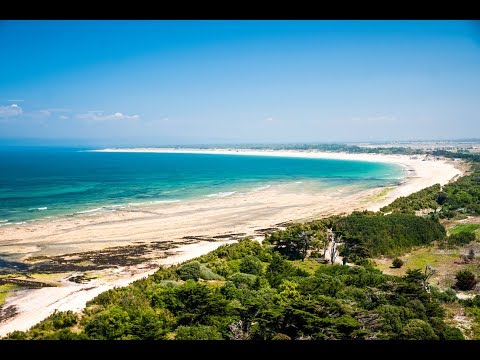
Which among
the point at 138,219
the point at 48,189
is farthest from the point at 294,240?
the point at 48,189

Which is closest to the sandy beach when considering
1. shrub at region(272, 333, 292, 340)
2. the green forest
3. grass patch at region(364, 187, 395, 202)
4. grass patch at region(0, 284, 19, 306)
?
grass patch at region(364, 187, 395, 202)

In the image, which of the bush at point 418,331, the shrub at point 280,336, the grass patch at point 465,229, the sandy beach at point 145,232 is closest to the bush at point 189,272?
the sandy beach at point 145,232

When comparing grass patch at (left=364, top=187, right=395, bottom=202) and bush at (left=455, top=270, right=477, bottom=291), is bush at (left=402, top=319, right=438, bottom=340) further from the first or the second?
grass patch at (left=364, top=187, right=395, bottom=202)

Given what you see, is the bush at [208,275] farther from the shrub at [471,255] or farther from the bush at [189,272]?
the shrub at [471,255]

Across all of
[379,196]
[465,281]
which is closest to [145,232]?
[465,281]

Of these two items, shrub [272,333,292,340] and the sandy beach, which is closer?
shrub [272,333,292,340]

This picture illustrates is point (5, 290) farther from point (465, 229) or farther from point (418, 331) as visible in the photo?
point (465, 229)
